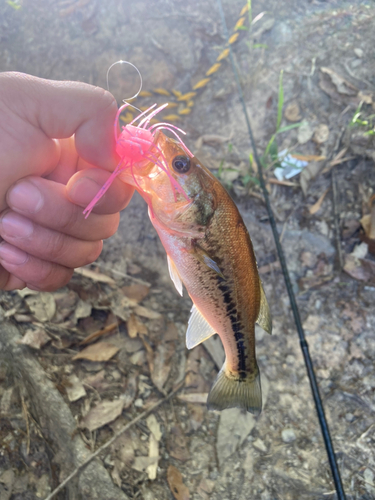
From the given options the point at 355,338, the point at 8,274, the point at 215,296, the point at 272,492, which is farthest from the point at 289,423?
the point at 8,274

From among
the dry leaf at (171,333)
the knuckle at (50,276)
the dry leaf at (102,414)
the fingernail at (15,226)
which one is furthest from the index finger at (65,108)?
the dry leaf at (171,333)

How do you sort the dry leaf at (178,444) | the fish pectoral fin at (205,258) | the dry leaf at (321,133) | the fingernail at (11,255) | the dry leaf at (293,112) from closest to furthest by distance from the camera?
the fish pectoral fin at (205,258), the fingernail at (11,255), the dry leaf at (178,444), the dry leaf at (321,133), the dry leaf at (293,112)

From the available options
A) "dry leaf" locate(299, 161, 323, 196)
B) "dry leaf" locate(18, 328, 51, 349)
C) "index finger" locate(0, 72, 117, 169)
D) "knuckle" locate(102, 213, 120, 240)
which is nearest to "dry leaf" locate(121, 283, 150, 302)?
"dry leaf" locate(18, 328, 51, 349)

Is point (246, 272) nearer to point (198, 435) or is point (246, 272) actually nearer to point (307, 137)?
point (198, 435)

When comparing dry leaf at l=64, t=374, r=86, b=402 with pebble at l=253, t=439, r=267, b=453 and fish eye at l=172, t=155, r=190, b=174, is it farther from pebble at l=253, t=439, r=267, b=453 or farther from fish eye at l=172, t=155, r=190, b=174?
fish eye at l=172, t=155, r=190, b=174

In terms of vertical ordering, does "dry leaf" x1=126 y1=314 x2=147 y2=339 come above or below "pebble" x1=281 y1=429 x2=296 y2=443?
above

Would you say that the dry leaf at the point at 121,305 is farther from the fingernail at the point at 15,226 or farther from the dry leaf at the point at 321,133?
the dry leaf at the point at 321,133
